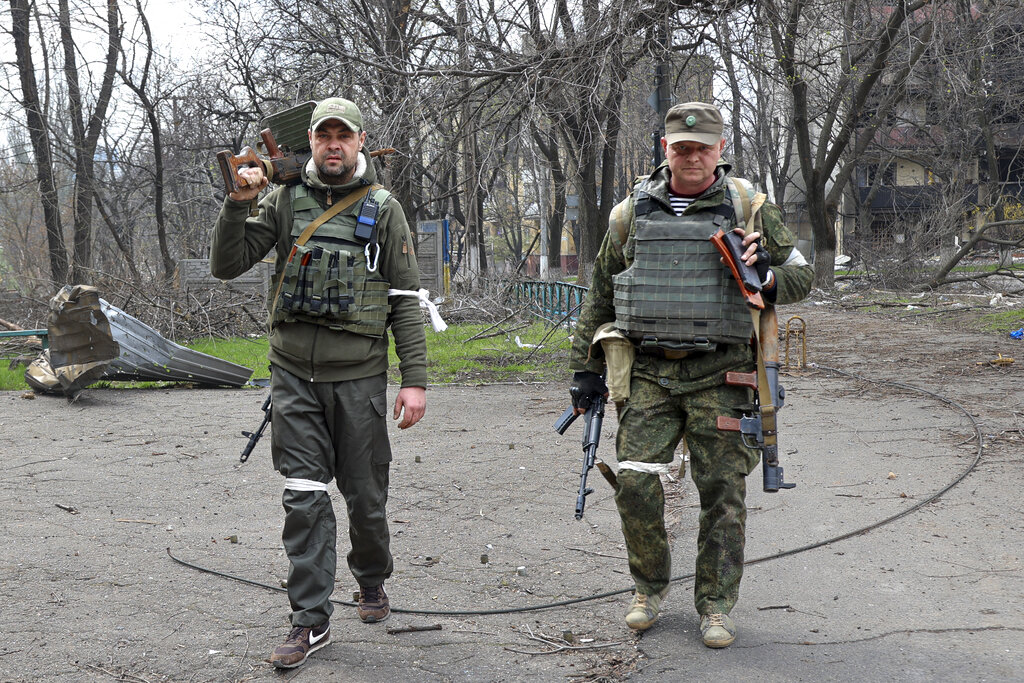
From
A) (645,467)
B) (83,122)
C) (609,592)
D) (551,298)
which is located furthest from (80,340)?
(83,122)

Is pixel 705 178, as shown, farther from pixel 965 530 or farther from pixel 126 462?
pixel 126 462

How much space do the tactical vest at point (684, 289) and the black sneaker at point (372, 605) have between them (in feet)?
5.01

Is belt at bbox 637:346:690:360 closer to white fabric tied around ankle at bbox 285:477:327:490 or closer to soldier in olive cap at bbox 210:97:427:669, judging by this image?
soldier in olive cap at bbox 210:97:427:669

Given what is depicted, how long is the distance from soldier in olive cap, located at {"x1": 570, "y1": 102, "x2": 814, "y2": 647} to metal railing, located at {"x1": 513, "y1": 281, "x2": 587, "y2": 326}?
9763 mm

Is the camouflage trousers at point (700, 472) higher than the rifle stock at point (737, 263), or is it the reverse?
the rifle stock at point (737, 263)

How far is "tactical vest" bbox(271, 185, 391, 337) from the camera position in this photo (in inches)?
146

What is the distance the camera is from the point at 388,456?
3.94m

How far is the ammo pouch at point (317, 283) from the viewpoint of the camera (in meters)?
3.71

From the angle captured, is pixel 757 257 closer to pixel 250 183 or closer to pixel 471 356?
pixel 250 183

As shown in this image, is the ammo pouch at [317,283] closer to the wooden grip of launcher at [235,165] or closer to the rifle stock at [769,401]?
the wooden grip of launcher at [235,165]

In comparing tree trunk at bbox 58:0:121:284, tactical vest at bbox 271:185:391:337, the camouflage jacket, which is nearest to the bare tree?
the camouflage jacket

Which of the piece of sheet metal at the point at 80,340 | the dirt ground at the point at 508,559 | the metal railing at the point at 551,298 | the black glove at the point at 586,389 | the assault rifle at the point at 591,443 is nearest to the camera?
the dirt ground at the point at 508,559

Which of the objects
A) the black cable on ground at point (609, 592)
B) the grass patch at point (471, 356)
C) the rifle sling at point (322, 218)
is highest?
the rifle sling at point (322, 218)

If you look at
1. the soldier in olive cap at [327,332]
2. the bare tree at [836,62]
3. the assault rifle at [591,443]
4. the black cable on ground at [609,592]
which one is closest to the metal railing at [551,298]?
the bare tree at [836,62]
